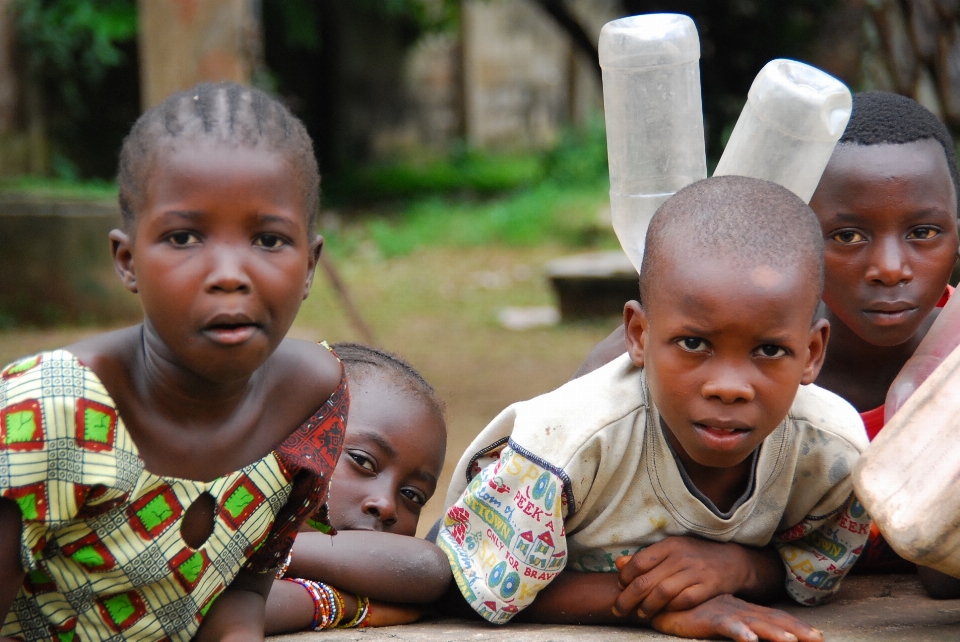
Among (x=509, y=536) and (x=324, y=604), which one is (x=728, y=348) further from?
(x=324, y=604)

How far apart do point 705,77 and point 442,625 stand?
745cm

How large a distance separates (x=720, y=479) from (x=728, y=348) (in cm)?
38

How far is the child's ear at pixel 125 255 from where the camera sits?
1.69 m

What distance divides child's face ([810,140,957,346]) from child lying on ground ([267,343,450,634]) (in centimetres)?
103

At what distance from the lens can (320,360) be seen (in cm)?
194

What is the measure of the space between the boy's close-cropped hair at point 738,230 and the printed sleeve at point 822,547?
49 cm

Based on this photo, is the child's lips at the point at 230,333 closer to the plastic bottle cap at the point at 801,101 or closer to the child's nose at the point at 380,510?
the child's nose at the point at 380,510

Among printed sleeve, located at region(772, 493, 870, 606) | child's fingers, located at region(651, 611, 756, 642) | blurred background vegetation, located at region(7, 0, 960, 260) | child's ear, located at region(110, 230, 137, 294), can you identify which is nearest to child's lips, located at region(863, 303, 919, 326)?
printed sleeve, located at region(772, 493, 870, 606)

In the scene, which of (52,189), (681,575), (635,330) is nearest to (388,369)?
(635,330)

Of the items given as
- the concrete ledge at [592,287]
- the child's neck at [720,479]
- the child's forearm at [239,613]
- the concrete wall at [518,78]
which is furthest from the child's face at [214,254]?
the concrete wall at [518,78]

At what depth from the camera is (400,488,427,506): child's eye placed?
264cm

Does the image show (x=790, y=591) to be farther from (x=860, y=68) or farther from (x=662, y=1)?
(x=662, y=1)

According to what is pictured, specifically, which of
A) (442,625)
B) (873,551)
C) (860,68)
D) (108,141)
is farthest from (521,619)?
(108,141)

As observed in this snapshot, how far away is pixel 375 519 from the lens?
248cm
